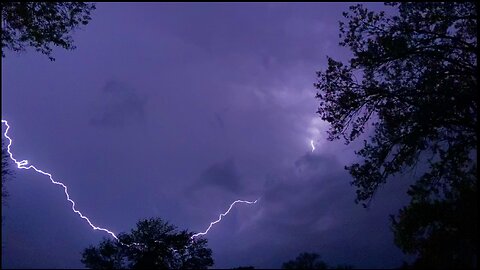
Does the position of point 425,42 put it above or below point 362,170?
above

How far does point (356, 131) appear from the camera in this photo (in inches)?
738

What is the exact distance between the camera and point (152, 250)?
43.2 metres

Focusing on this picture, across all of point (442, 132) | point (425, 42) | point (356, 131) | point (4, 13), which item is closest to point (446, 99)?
point (442, 132)

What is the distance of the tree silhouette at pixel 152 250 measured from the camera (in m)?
43.1

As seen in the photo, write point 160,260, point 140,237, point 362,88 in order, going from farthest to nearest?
point 140,237, point 160,260, point 362,88

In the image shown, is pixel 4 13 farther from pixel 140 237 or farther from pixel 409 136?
pixel 140 237

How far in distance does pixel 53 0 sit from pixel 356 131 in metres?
15.0

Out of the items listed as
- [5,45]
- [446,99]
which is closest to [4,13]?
[5,45]

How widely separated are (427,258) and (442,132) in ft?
18.1

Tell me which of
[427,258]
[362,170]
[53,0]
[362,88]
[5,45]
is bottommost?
[427,258]

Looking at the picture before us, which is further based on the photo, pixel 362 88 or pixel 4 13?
pixel 362 88

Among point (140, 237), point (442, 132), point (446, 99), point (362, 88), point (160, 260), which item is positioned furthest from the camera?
point (140, 237)

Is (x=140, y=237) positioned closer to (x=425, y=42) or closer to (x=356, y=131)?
(x=356, y=131)

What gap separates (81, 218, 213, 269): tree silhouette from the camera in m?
43.1
